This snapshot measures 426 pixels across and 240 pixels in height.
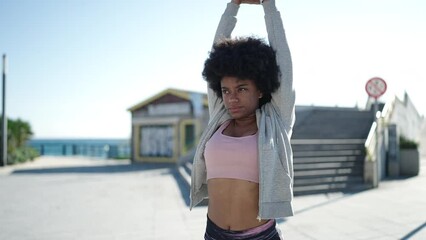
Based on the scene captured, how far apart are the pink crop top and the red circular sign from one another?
8.29 meters

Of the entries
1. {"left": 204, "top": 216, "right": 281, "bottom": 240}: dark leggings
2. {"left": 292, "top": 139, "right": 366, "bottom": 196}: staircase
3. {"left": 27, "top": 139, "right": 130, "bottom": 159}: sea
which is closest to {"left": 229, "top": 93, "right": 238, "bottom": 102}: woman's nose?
{"left": 204, "top": 216, "right": 281, "bottom": 240}: dark leggings

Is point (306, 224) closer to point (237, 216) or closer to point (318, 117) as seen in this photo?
point (237, 216)

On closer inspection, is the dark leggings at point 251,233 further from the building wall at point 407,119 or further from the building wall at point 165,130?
the building wall at point 165,130

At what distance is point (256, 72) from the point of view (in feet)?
6.59

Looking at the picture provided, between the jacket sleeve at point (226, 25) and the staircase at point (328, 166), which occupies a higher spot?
the jacket sleeve at point (226, 25)

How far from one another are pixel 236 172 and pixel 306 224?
4.20 m

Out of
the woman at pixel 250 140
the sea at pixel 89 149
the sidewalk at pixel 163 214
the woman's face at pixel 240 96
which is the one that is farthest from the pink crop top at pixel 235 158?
the sea at pixel 89 149

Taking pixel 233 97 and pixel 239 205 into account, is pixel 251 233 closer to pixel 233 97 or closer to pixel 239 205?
pixel 239 205

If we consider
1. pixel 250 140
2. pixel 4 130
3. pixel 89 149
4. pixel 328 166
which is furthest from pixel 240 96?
pixel 89 149

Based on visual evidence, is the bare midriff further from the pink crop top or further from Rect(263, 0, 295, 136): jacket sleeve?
Rect(263, 0, 295, 136): jacket sleeve

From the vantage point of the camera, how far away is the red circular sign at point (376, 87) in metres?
9.20

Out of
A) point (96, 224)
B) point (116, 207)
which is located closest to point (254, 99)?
point (96, 224)

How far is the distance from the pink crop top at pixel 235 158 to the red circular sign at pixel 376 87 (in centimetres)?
829

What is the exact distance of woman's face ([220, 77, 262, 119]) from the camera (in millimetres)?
2029
